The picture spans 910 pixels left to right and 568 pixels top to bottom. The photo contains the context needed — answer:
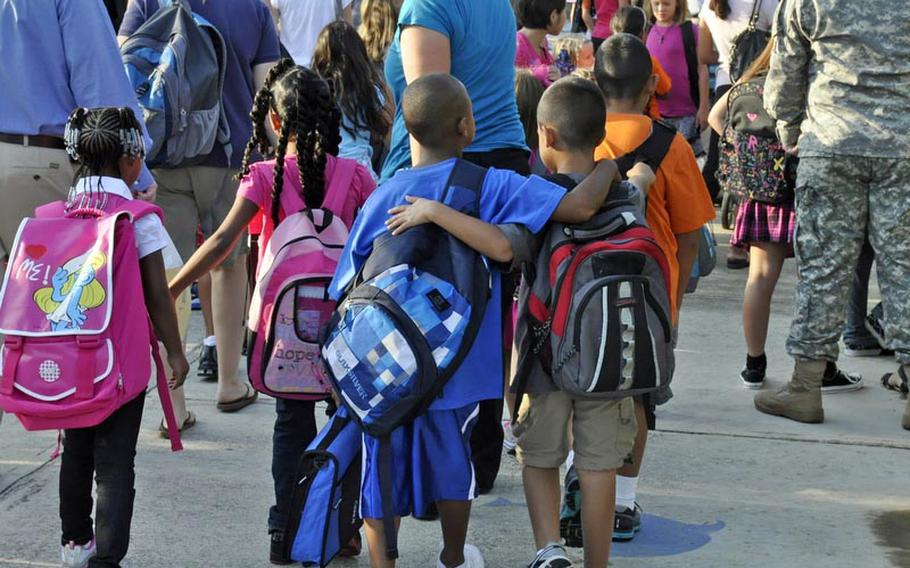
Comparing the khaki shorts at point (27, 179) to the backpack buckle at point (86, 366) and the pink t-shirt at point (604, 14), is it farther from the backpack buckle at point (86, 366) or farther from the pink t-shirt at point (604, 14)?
the pink t-shirt at point (604, 14)

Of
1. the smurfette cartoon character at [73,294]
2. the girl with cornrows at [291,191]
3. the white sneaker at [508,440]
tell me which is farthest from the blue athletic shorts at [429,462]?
the white sneaker at [508,440]

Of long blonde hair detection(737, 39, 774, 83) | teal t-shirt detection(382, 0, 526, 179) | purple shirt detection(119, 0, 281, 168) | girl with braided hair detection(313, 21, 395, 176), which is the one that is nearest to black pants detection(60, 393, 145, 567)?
teal t-shirt detection(382, 0, 526, 179)

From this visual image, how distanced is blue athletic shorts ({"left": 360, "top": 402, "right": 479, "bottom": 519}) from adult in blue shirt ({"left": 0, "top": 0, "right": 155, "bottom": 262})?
1655mm

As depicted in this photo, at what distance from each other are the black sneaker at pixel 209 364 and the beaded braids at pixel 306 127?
6.99ft

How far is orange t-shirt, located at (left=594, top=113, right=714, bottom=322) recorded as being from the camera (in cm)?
432

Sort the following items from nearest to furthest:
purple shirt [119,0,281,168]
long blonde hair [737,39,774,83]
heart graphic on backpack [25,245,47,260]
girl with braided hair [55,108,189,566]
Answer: heart graphic on backpack [25,245,47,260], girl with braided hair [55,108,189,566], purple shirt [119,0,281,168], long blonde hair [737,39,774,83]

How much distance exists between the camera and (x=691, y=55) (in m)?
9.16

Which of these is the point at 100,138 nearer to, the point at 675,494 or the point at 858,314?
the point at 675,494

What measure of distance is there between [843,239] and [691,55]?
3.93m

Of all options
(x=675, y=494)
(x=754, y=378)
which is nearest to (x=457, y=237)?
(x=675, y=494)

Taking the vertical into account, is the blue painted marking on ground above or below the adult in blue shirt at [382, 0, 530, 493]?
below

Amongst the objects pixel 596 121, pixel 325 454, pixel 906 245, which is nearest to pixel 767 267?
pixel 906 245

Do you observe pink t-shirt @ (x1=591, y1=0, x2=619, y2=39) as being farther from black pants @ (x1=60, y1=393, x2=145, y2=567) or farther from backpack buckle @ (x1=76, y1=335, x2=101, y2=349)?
backpack buckle @ (x1=76, y1=335, x2=101, y2=349)

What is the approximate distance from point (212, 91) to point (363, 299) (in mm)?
2217
